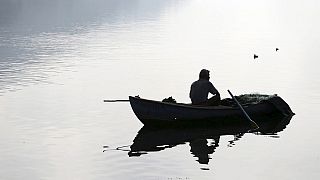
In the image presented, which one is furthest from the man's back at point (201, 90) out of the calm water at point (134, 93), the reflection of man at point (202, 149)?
the reflection of man at point (202, 149)

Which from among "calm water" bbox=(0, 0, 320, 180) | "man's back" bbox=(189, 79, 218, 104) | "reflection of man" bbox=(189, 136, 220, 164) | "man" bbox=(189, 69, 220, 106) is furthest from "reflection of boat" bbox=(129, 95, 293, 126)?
"reflection of man" bbox=(189, 136, 220, 164)

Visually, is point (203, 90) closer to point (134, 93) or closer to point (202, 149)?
point (202, 149)

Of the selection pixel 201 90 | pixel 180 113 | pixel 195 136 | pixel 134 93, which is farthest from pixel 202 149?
pixel 134 93

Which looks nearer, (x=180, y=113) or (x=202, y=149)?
(x=202, y=149)

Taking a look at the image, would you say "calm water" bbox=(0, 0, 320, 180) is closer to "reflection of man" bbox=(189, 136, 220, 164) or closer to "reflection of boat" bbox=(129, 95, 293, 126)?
"reflection of man" bbox=(189, 136, 220, 164)

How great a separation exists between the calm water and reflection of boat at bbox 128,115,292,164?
149 millimetres

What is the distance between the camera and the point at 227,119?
2658cm

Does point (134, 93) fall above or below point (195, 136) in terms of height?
above

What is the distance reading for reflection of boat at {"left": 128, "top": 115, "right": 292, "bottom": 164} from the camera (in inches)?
910

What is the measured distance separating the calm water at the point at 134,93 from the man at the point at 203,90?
1.78 m

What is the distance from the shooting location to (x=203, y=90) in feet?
85.6

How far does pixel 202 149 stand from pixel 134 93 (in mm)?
12939

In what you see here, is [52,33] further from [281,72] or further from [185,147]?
[185,147]

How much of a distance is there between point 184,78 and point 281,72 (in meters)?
7.53
